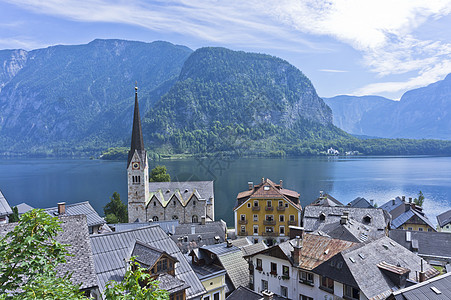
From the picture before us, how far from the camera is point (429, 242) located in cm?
3884

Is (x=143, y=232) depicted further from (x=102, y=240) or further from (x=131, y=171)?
(x=131, y=171)

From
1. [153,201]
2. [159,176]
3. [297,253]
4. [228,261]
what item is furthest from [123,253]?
[159,176]

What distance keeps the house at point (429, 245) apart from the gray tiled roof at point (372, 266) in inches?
553

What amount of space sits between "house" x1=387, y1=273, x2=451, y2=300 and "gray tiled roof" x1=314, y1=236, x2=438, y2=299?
13.2ft

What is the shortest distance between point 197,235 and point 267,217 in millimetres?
11615

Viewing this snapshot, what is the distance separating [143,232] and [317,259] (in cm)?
1417

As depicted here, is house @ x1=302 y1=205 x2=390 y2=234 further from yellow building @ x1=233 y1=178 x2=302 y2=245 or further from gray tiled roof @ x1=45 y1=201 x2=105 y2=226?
gray tiled roof @ x1=45 y1=201 x2=105 y2=226

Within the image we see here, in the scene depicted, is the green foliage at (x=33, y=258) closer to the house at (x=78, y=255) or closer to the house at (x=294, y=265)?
the house at (x=78, y=255)

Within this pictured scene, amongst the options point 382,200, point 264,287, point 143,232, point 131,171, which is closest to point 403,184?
point 382,200

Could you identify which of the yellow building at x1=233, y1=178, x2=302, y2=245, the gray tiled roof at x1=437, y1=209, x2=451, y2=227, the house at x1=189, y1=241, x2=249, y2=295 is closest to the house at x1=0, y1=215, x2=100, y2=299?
the house at x1=189, y1=241, x2=249, y2=295

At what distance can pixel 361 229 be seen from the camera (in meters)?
38.1

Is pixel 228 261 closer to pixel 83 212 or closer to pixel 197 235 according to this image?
pixel 197 235

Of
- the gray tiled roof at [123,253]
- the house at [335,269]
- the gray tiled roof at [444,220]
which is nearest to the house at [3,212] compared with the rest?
the gray tiled roof at [123,253]

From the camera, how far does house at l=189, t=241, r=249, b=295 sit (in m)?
27.8
